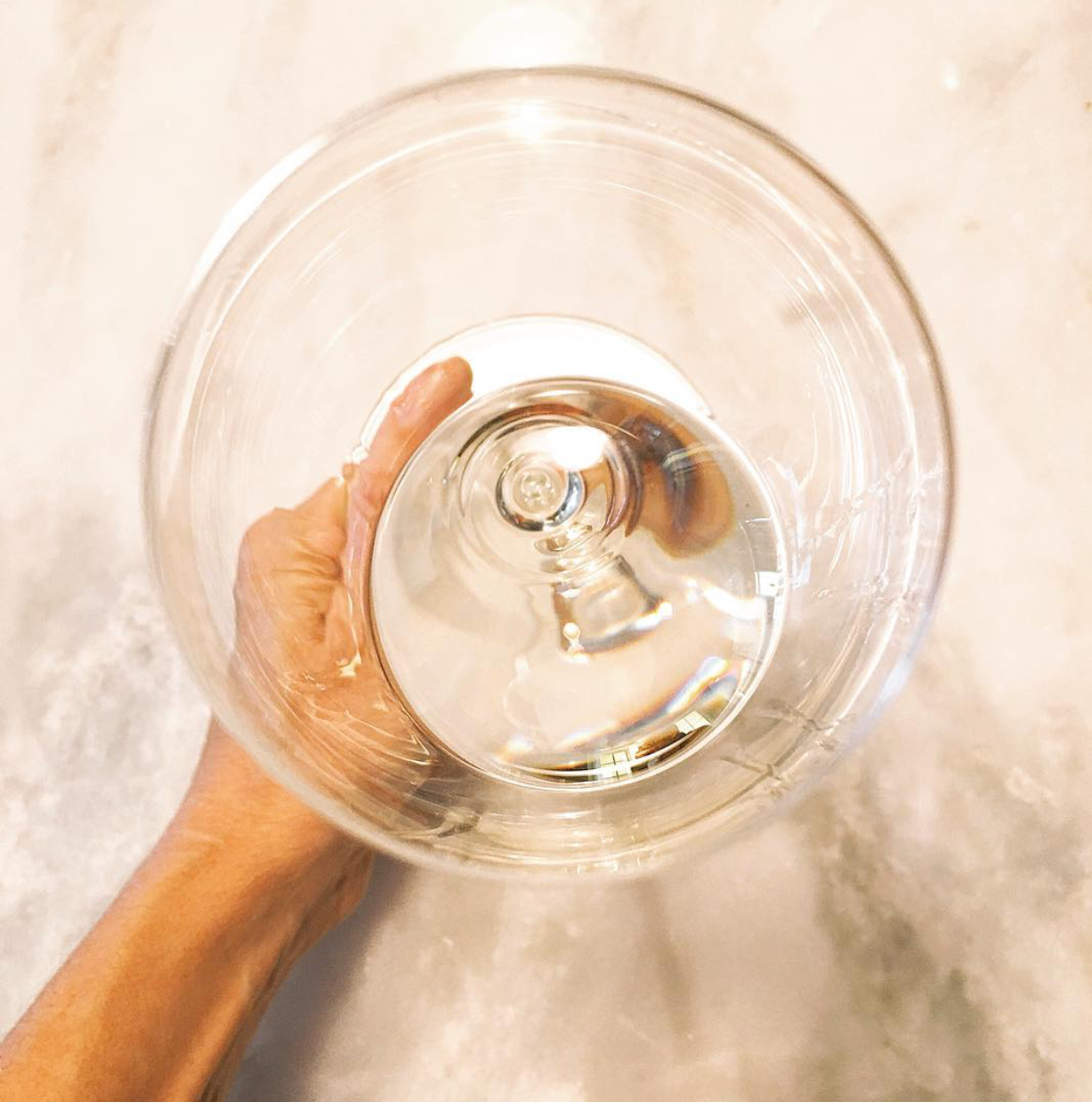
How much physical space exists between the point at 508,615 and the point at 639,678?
0.21 feet

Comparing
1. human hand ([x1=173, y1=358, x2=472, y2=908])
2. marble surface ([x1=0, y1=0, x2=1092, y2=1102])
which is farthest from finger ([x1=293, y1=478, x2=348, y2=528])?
marble surface ([x1=0, y1=0, x2=1092, y2=1102])

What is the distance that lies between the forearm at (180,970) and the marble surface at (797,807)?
0.03 meters

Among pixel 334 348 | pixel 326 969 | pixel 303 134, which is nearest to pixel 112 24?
pixel 303 134

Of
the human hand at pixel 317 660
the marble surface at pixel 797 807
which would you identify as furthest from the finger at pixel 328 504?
the marble surface at pixel 797 807

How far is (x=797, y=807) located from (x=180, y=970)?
30 centimetres

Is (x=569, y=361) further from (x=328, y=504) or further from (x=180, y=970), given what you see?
(x=180, y=970)

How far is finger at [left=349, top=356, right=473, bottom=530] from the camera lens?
0.43m

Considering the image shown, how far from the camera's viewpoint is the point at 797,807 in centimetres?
48

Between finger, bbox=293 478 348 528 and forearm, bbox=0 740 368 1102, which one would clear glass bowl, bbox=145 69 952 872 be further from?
forearm, bbox=0 740 368 1102

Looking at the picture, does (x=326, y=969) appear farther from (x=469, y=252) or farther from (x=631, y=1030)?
(x=469, y=252)

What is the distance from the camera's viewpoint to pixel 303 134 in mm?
518

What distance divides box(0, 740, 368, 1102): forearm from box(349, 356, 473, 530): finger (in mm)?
181

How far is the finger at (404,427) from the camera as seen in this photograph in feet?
1.41

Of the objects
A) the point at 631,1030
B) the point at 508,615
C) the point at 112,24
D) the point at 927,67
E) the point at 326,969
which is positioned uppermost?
the point at 112,24
